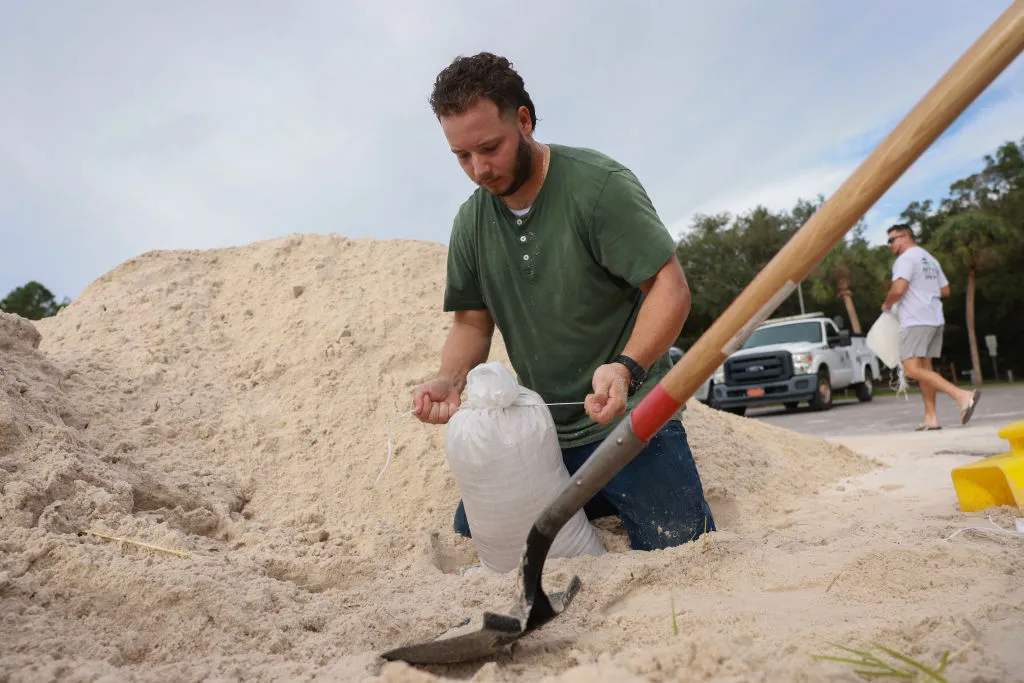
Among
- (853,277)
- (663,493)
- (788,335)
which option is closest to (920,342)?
→ (663,493)

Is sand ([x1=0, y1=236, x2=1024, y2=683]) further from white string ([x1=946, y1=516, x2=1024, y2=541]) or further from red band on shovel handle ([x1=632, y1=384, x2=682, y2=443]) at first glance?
red band on shovel handle ([x1=632, y1=384, x2=682, y2=443])

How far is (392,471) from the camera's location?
3635 mm

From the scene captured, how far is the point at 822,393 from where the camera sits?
39.7 feet

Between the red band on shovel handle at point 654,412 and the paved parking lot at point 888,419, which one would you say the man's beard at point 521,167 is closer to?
the red band on shovel handle at point 654,412

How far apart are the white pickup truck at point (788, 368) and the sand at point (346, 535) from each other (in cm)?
610

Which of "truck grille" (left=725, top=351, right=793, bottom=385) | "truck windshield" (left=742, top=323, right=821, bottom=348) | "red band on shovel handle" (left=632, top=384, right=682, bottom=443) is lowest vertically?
"truck grille" (left=725, top=351, right=793, bottom=385)

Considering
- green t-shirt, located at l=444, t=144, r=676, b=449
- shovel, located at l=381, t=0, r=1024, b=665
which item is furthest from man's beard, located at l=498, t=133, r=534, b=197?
shovel, located at l=381, t=0, r=1024, b=665

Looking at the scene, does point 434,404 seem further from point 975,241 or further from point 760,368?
point 975,241

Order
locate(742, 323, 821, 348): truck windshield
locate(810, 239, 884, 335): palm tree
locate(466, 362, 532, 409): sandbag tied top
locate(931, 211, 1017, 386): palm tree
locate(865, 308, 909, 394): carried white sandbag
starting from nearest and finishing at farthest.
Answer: locate(466, 362, 532, 409): sandbag tied top, locate(865, 308, 909, 394): carried white sandbag, locate(742, 323, 821, 348): truck windshield, locate(931, 211, 1017, 386): palm tree, locate(810, 239, 884, 335): palm tree

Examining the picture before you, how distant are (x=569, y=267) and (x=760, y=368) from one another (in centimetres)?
1006

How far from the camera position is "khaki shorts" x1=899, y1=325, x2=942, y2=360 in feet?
21.0

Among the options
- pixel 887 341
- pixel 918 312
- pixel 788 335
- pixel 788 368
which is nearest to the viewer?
pixel 918 312

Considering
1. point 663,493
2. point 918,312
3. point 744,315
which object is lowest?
point 663,493

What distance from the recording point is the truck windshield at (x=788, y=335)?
41.0 feet
